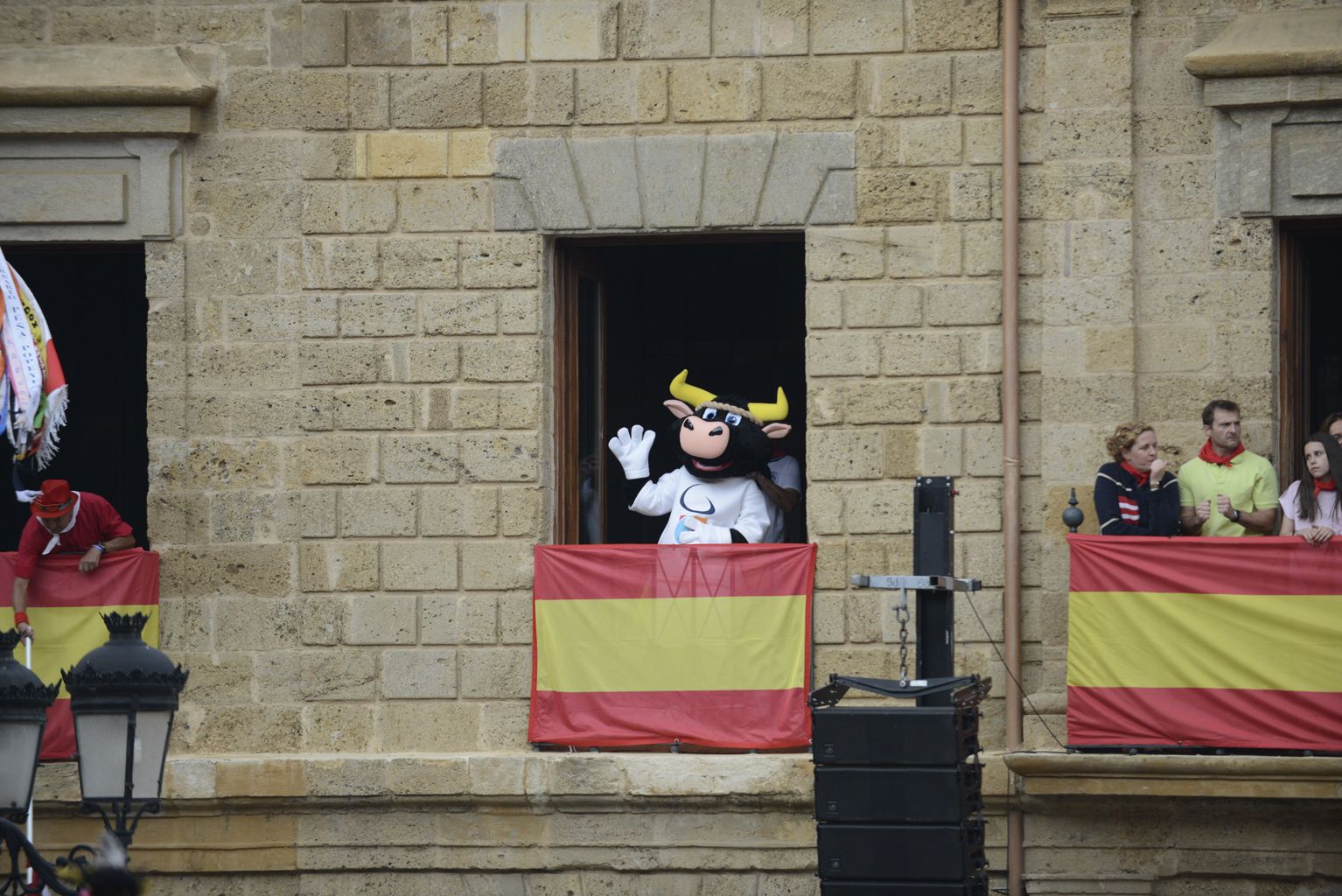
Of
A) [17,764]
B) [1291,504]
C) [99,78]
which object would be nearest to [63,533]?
[99,78]

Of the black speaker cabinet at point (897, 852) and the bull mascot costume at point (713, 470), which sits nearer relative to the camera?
the black speaker cabinet at point (897, 852)

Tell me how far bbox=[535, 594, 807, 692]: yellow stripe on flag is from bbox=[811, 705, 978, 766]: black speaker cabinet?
97.6 inches

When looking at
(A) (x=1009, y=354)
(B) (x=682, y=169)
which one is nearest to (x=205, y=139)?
(B) (x=682, y=169)

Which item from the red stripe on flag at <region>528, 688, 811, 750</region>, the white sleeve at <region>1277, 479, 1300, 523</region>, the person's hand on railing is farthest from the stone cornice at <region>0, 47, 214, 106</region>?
the person's hand on railing

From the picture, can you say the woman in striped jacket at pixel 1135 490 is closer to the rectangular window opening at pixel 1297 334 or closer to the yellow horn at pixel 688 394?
the rectangular window opening at pixel 1297 334

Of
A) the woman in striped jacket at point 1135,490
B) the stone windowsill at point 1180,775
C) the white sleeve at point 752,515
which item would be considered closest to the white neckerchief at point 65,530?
the white sleeve at point 752,515

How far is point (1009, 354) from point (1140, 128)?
1.33 metres

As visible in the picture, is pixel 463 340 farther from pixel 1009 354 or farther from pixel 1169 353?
pixel 1169 353

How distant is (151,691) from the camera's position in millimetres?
7664

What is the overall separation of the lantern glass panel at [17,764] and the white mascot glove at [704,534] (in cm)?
495

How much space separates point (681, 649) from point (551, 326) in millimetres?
1861

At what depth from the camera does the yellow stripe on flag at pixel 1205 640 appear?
10.8 metres

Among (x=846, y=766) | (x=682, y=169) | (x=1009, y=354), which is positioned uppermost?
(x=682, y=169)

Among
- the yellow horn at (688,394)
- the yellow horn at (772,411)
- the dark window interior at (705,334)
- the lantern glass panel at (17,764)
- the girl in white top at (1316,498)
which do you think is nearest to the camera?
the lantern glass panel at (17,764)
